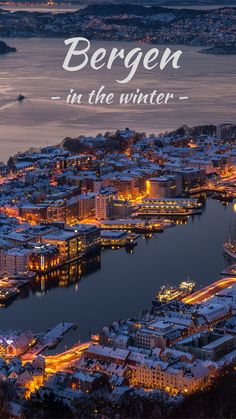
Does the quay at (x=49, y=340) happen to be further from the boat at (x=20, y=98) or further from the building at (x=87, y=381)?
the boat at (x=20, y=98)

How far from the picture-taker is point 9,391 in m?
4.49

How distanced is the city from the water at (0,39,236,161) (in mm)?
854

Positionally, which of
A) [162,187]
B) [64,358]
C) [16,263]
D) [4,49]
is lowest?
[64,358]

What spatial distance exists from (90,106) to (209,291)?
7.89m

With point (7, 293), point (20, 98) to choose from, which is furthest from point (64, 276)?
point (20, 98)

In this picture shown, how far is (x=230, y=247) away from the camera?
7.05 metres

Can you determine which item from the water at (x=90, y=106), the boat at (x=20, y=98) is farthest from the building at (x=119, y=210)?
the boat at (x=20, y=98)

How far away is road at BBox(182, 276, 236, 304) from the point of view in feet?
19.7

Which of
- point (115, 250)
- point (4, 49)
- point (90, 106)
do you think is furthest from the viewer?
Answer: point (4, 49)

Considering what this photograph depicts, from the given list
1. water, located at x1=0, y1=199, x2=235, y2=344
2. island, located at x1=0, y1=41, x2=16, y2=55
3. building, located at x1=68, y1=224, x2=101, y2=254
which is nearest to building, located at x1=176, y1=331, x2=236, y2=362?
water, located at x1=0, y1=199, x2=235, y2=344

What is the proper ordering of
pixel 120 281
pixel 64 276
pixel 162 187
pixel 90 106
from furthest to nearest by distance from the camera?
pixel 90 106 → pixel 162 187 → pixel 64 276 → pixel 120 281

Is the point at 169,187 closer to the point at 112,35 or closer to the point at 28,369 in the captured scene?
the point at 28,369

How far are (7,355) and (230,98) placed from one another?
32.7ft

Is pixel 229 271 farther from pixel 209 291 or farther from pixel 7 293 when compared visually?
pixel 7 293
